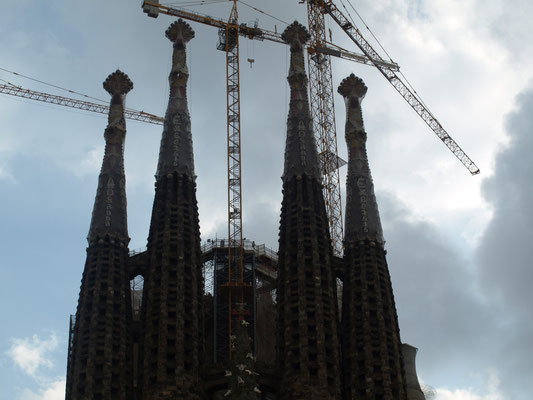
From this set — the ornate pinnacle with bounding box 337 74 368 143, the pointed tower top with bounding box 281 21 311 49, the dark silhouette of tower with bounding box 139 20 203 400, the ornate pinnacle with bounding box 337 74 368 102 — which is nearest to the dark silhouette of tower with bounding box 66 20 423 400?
Answer: the dark silhouette of tower with bounding box 139 20 203 400

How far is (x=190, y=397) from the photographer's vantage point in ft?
242

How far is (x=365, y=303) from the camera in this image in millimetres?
81750

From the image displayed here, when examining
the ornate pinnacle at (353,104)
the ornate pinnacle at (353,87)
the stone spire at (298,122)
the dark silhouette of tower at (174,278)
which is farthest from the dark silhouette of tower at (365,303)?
the dark silhouette of tower at (174,278)

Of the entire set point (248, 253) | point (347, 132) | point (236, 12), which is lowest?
point (248, 253)

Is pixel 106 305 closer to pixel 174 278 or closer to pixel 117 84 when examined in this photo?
pixel 174 278

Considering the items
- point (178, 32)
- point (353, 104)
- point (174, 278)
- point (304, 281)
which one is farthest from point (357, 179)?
point (178, 32)

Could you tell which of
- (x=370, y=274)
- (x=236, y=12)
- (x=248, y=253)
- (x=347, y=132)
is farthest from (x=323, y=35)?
(x=370, y=274)

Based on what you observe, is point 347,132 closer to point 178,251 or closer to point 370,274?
point 370,274

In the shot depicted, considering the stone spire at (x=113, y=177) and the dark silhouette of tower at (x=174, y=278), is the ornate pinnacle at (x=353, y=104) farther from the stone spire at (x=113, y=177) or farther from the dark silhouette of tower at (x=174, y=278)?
the stone spire at (x=113, y=177)

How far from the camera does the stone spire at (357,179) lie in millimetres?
88200

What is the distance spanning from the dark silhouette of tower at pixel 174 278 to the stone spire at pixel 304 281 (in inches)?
330

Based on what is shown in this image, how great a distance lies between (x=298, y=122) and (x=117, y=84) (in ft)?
68.4

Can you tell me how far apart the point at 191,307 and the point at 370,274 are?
1811 centimetres

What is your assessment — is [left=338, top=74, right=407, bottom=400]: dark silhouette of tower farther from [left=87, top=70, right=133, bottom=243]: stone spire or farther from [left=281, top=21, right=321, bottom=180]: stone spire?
[left=87, top=70, right=133, bottom=243]: stone spire
